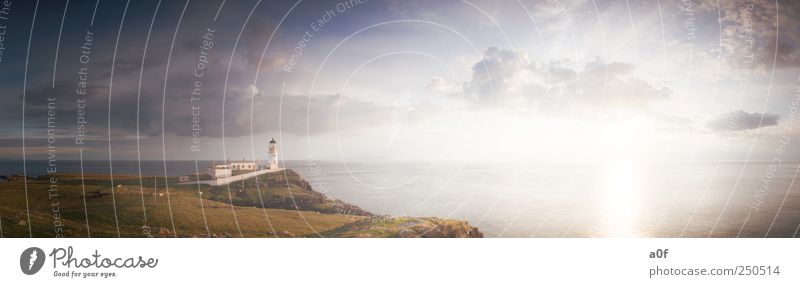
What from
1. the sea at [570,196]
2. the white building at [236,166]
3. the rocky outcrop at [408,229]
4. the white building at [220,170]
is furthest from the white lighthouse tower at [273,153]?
the rocky outcrop at [408,229]

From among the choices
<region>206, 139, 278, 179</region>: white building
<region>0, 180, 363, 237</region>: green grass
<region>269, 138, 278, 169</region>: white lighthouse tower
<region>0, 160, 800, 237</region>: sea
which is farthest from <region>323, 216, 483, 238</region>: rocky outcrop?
<region>206, 139, 278, 179</region>: white building

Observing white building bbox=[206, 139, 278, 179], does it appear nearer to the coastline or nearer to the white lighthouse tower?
the white lighthouse tower

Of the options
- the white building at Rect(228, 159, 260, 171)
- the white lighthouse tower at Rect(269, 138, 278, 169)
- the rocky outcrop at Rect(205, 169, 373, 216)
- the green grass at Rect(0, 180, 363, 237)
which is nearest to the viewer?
the green grass at Rect(0, 180, 363, 237)

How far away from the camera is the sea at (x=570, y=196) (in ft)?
95.7

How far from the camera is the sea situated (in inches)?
1148

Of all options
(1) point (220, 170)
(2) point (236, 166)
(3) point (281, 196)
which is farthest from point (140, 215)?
(3) point (281, 196)

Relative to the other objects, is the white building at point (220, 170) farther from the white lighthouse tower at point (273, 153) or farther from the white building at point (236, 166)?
the white lighthouse tower at point (273, 153)

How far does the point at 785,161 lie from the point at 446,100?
16.0m

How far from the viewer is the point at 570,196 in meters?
37.2

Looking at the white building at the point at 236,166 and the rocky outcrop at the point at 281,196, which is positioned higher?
the white building at the point at 236,166

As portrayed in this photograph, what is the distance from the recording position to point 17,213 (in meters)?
20.8
